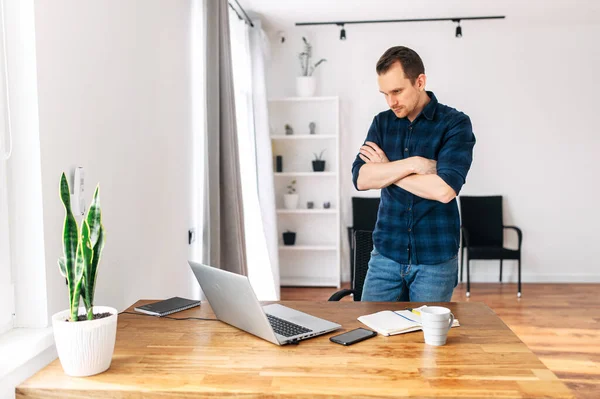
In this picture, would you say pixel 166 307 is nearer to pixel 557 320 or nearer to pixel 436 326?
pixel 436 326

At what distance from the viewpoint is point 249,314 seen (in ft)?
5.19

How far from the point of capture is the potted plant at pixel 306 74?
566cm

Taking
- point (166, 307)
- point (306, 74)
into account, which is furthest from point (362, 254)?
point (306, 74)

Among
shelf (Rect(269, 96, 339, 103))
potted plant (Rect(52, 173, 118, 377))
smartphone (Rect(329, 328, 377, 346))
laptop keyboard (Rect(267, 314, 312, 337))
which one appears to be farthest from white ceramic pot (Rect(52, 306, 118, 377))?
shelf (Rect(269, 96, 339, 103))

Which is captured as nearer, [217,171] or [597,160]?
[217,171]


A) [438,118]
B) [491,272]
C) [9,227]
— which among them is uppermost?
[438,118]

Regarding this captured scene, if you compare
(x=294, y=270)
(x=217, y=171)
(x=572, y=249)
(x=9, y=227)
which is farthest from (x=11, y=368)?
(x=572, y=249)

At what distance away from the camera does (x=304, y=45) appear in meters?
5.83

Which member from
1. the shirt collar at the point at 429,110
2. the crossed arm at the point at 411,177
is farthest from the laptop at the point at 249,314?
the shirt collar at the point at 429,110

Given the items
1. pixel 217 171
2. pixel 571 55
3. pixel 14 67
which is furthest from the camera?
pixel 571 55

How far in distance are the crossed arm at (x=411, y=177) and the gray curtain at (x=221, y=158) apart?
1.13 m

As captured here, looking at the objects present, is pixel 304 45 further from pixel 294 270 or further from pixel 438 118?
pixel 438 118

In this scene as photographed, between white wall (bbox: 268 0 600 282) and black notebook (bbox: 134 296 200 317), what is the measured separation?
403cm

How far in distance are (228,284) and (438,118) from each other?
1111 mm
